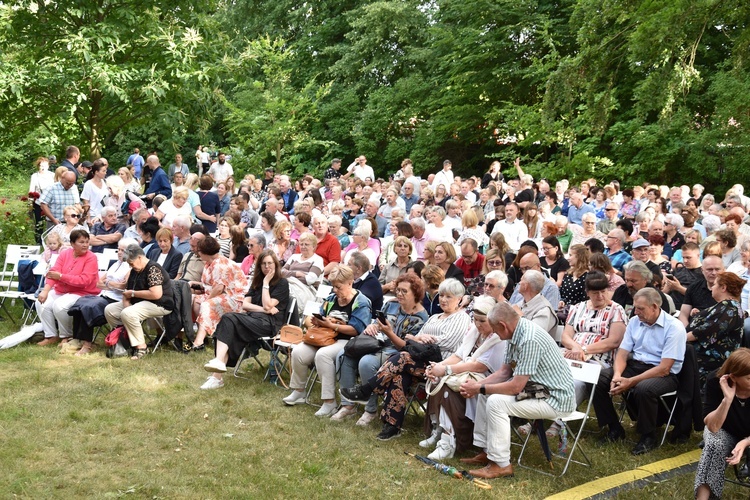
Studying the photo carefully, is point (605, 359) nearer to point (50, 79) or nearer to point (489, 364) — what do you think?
point (489, 364)

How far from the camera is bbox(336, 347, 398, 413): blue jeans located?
636 cm

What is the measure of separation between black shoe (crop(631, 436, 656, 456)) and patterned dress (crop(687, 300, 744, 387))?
638 millimetres

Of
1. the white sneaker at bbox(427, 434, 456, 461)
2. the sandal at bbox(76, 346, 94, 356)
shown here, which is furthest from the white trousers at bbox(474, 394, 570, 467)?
the sandal at bbox(76, 346, 94, 356)

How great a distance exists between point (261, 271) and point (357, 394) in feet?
6.33

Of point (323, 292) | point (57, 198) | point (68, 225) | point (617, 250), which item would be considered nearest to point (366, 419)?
point (323, 292)

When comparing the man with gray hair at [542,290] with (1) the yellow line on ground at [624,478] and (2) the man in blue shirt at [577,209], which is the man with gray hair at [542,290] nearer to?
(1) the yellow line on ground at [624,478]

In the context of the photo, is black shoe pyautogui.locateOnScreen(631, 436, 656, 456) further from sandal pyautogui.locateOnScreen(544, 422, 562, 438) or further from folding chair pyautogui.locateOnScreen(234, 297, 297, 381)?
folding chair pyautogui.locateOnScreen(234, 297, 297, 381)

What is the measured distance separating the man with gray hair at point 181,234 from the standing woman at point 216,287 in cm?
121

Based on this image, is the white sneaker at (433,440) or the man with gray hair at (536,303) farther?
Answer: the man with gray hair at (536,303)

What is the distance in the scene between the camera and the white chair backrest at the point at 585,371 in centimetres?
558

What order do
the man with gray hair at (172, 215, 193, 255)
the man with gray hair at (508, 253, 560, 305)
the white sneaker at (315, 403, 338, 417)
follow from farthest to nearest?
the man with gray hair at (172, 215, 193, 255) → the man with gray hair at (508, 253, 560, 305) → the white sneaker at (315, 403, 338, 417)

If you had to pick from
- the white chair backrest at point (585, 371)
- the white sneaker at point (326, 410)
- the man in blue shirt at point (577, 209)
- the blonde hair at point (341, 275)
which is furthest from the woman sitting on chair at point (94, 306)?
the man in blue shirt at point (577, 209)

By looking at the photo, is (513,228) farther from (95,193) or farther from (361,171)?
(361,171)

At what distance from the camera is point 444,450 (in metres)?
5.55
